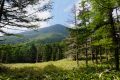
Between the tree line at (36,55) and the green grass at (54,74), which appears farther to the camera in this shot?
the tree line at (36,55)

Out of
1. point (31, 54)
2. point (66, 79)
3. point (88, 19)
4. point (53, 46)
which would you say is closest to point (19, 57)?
point (31, 54)

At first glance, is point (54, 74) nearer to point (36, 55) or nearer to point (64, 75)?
point (64, 75)

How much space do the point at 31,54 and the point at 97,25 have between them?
8779 centimetres

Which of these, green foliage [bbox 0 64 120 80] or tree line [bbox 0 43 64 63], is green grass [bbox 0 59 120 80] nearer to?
green foliage [bbox 0 64 120 80]

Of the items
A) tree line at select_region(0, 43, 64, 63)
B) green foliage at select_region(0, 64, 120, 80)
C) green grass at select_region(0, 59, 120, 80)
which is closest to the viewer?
green foliage at select_region(0, 64, 120, 80)

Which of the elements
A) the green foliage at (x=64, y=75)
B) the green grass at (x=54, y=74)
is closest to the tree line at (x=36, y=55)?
the green grass at (x=54, y=74)

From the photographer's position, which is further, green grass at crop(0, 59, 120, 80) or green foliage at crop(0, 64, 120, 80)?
green grass at crop(0, 59, 120, 80)

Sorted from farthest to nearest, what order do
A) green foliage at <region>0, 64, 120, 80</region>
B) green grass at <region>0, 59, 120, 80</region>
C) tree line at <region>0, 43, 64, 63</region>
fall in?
tree line at <region>0, 43, 64, 63</region> < green grass at <region>0, 59, 120, 80</region> < green foliage at <region>0, 64, 120, 80</region>

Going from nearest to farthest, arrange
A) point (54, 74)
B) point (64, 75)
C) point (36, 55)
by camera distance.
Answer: point (64, 75)
point (54, 74)
point (36, 55)

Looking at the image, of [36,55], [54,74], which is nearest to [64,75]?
[54,74]

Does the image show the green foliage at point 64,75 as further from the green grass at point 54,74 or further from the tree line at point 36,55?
the tree line at point 36,55

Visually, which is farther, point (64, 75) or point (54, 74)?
point (54, 74)

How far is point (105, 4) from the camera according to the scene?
1944cm

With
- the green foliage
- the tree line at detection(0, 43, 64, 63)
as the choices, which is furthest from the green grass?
the tree line at detection(0, 43, 64, 63)
